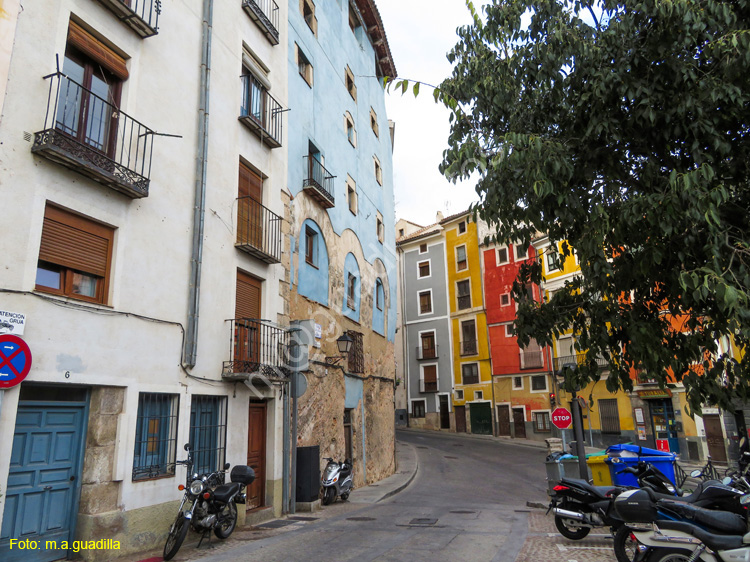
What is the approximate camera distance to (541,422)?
3275 centimetres

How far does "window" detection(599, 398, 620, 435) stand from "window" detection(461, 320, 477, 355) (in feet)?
33.6

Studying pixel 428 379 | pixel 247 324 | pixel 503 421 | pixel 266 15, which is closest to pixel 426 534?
pixel 247 324

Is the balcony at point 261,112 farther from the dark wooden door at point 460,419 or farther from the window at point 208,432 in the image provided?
the dark wooden door at point 460,419

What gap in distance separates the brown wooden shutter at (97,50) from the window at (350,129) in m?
10.4

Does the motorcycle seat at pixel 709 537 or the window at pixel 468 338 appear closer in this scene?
the motorcycle seat at pixel 709 537

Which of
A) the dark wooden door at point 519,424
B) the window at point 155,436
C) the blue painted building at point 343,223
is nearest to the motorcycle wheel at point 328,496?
the blue painted building at point 343,223

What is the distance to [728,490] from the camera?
6.41m

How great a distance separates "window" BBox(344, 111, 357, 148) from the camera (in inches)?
723

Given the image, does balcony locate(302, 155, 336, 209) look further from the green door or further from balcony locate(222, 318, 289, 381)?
the green door

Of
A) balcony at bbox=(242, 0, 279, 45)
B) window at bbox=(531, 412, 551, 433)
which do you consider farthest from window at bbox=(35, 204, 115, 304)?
window at bbox=(531, 412, 551, 433)

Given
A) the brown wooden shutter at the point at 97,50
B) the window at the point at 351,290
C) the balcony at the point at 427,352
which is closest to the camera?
the brown wooden shutter at the point at 97,50

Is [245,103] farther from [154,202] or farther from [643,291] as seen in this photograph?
[643,291]

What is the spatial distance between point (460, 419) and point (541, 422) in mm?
6827

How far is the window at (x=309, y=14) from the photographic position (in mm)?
15886
